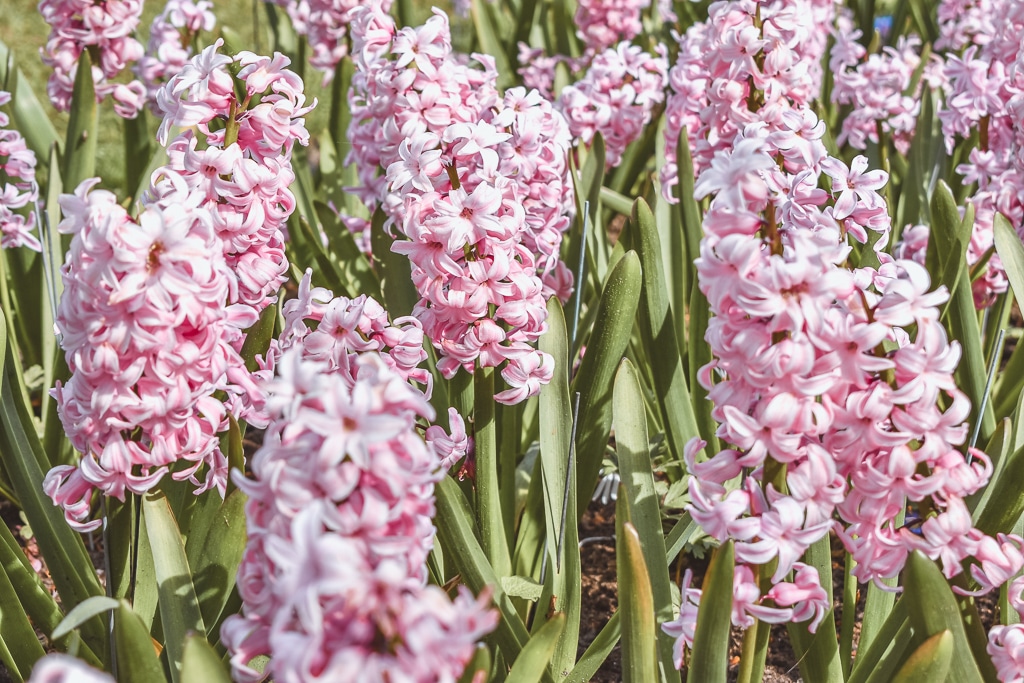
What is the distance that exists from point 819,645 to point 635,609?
0.47 m

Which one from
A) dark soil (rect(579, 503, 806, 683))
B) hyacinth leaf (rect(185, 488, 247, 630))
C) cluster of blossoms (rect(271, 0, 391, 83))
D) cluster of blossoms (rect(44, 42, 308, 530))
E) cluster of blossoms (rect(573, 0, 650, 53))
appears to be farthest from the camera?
cluster of blossoms (rect(573, 0, 650, 53))

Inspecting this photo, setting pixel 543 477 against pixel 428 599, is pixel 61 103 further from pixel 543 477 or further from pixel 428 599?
pixel 428 599

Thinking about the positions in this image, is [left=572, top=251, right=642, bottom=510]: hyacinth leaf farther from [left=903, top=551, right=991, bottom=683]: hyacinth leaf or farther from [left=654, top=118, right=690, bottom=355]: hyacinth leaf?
[left=903, top=551, right=991, bottom=683]: hyacinth leaf

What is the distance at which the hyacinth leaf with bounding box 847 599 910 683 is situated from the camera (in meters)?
1.65

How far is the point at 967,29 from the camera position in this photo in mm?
4285

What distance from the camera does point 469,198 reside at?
174 cm

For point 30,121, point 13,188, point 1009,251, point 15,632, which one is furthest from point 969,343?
point 30,121

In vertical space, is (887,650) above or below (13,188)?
below

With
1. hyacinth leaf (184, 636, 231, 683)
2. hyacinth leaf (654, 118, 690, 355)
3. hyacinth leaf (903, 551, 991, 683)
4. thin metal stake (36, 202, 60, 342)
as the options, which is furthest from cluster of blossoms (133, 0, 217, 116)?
hyacinth leaf (903, 551, 991, 683)

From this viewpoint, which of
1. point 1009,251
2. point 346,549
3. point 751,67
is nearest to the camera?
point 346,549

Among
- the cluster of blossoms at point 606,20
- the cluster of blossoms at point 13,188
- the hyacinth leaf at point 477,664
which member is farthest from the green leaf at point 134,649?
the cluster of blossoms at point 606,20

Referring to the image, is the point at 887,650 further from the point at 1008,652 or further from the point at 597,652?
the point at 597,652

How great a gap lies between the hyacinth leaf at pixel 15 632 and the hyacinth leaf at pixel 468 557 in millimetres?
755

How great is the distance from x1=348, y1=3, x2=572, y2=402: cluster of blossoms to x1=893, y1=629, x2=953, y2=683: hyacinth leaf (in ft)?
2.60
